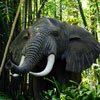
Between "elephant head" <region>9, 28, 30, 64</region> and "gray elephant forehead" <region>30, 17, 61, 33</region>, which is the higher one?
"gray elephant forehead" <region>30, 17, 61, 33</region>

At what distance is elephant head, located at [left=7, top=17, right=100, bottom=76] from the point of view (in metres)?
4.02

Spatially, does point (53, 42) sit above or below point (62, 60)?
above

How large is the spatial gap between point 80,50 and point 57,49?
0.45 metres

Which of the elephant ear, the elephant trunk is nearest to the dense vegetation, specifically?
the elephant ear


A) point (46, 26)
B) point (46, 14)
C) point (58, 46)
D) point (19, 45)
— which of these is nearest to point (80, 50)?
point (58, 46)

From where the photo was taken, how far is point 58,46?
4.36 metres

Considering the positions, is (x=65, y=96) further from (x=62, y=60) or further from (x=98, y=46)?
(x=98, y=46)

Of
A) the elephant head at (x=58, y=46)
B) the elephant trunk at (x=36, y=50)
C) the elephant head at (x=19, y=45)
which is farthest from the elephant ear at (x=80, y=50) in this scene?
the elephant head at (x=19, y=45)

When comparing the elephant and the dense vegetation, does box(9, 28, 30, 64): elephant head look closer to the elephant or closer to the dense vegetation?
the elephant

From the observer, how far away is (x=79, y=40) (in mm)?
4660

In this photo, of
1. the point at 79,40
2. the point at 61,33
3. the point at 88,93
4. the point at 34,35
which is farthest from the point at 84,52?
the point at 88,93

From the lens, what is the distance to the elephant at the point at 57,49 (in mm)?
4070

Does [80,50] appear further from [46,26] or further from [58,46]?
[46,26]

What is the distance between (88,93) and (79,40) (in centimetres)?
143
